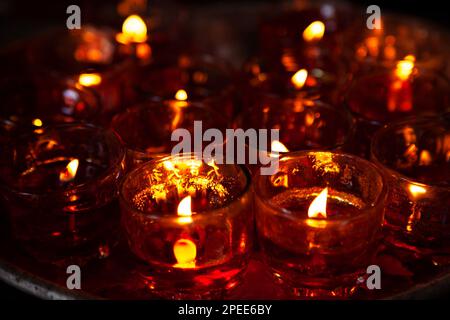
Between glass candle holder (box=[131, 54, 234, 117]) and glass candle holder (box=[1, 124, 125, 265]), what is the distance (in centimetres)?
17

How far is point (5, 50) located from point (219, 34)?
0.45m

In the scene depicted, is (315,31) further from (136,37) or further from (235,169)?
(235,169)

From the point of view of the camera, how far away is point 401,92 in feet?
3.54

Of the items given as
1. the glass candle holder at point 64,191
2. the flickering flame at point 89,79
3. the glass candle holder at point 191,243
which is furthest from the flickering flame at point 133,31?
the glass candle holder at point 191,243

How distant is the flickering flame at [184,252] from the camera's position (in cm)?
74

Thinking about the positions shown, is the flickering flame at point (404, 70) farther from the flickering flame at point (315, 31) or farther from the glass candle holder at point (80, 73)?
the glass candle holder at point (80, 73)

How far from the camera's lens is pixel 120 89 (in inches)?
44.5

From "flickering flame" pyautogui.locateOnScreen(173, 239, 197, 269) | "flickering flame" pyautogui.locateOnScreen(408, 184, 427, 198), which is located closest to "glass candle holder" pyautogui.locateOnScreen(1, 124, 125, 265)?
"flickering flame" pyautogui.locateOnScreen(173, 239, 197, 269)

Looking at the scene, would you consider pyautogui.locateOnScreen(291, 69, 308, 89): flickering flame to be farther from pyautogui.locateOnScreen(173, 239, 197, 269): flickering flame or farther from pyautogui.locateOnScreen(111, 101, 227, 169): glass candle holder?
pyautogui.locateOnScreen(173, 239, 197, 269): flickering flame

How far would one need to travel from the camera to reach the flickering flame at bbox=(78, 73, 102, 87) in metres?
1.10

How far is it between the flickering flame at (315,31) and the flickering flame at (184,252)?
2.02 feet

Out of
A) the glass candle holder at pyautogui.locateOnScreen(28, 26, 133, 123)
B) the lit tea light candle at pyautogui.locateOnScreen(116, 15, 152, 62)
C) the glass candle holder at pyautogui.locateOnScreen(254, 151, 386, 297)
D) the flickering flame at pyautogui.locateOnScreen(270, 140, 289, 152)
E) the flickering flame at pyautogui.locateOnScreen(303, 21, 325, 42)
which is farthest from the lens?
the lit tea light candle at pyautogui.locateOnScreen(116, 15, 152, 62)

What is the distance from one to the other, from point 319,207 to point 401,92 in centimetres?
39

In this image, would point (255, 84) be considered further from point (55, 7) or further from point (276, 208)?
point (55, 7)
